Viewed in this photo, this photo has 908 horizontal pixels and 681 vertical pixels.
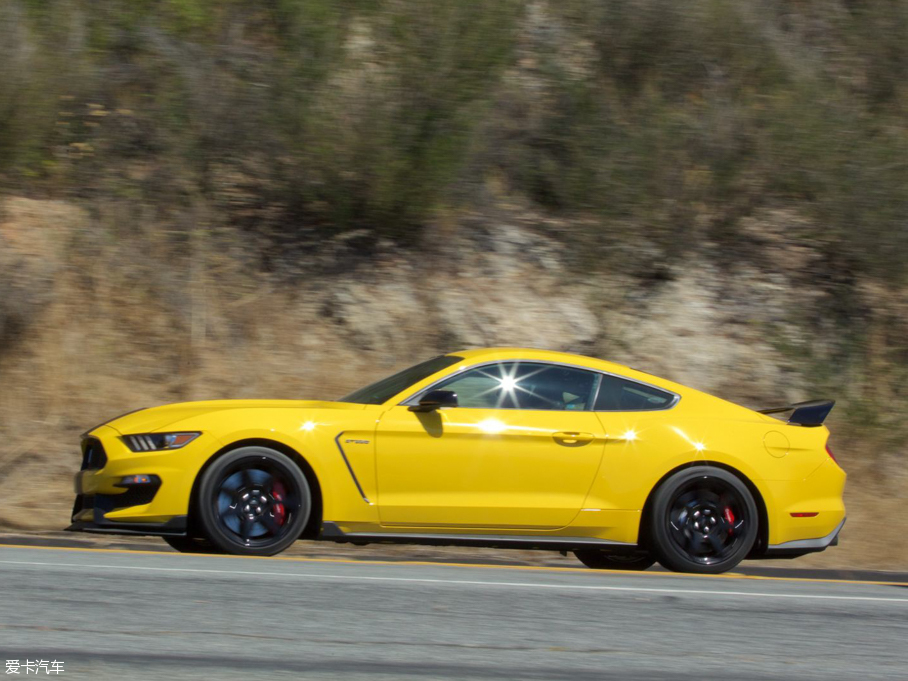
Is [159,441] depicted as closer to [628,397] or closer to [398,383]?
[398,383]

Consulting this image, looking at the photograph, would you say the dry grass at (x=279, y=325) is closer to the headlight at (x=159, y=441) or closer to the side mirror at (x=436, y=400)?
the headlight at (x=159, y=441)

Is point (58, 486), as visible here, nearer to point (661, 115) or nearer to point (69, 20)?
point (69, 20)

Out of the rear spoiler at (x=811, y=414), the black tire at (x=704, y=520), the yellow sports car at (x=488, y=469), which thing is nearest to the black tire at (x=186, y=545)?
the yellow sports car at (x=488, y=469)

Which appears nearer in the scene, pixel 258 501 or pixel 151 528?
pixel 151 528

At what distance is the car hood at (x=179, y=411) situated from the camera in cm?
698

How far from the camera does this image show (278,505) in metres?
6.90

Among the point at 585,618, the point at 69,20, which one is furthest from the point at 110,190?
the point at 585,618

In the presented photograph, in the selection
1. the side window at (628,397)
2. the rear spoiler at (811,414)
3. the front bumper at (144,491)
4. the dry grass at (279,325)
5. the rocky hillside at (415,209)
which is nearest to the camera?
the front bumper at (144,491)

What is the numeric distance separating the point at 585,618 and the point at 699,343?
7.16 meters

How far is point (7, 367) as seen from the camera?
10.9m

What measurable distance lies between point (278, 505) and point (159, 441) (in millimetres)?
810

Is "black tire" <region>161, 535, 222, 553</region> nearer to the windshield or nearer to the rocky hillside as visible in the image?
the windshield

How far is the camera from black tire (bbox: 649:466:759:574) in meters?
7.23
